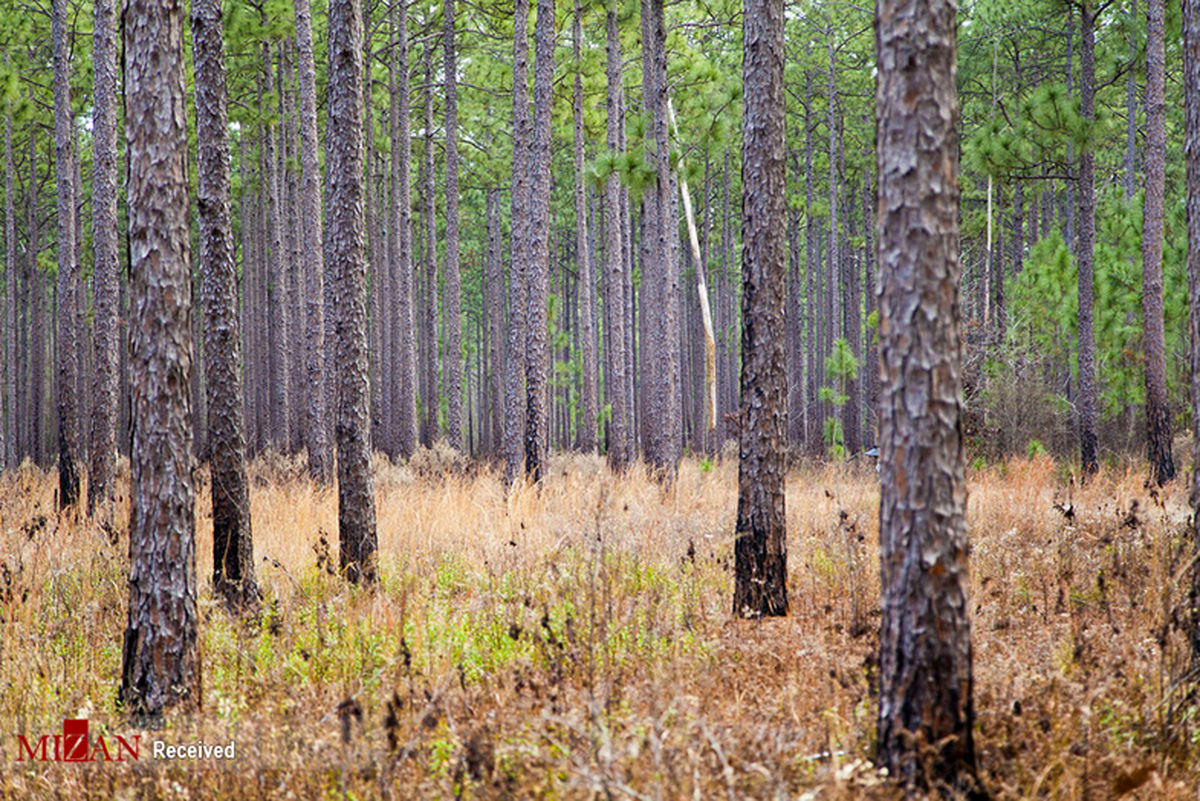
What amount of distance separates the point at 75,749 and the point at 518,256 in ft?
28.7

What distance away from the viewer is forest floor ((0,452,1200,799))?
316 centimetres

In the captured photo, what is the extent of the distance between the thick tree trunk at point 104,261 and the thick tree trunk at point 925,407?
29.0 ft

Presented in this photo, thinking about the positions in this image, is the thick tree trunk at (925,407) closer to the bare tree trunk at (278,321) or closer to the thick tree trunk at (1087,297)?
A: the thick tree trunk at (1087,297)

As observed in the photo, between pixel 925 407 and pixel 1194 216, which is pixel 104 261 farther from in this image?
pixel 1194 216

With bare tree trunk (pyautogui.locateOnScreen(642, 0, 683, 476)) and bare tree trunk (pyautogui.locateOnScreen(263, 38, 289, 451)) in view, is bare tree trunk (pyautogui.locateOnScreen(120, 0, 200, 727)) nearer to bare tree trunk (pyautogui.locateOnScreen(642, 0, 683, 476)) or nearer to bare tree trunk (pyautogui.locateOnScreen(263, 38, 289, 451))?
bare tree trunk (pyautogui.locateOnScreen(642, 0, 683, 476))

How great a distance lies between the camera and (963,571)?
2.96 m

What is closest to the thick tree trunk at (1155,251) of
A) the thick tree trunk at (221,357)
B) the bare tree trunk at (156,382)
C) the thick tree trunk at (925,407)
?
the thick tree trunk at (925,407)

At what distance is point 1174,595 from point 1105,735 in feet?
7.98

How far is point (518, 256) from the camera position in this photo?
1184 centimetres

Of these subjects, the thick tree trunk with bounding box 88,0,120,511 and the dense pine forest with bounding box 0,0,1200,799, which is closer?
the dense pine forest with bounding box 0,0,1200,799

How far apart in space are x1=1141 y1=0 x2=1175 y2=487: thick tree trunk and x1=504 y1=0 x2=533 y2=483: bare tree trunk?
8.08 meters

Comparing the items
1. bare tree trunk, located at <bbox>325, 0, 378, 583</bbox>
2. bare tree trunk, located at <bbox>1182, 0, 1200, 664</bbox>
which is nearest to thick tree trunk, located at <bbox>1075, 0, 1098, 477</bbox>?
bare tree trunk, located at <bbox>1182, 0, 1200, 664</bbox>

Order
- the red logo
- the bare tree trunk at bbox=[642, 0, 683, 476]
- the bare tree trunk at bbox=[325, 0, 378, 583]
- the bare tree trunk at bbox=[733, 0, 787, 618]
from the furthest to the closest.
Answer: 1. the bare tree trunk at bbox=[642, 0, 683, 476]
2. the bare tree trunk at bbox=[325, 0, 378, 583]
3. the bare tree trunk at bbox=[733, 0, 787, 618]
4. the red logo

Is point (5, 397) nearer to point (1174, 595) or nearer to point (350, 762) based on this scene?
point (350, 762)
